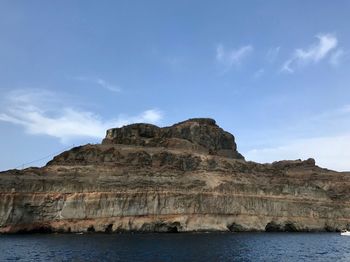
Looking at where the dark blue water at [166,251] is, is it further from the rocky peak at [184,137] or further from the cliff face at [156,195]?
the rocky peak at [184,137]

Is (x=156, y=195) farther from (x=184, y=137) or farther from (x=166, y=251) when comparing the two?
(x=184, y=137)

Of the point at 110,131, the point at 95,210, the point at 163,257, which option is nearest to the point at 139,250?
the point at 163,257

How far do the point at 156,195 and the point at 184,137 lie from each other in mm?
51604

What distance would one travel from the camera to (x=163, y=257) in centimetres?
5856

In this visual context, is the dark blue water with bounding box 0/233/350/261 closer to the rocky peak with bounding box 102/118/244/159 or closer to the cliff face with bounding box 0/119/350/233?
the cliff face with bounding box 0/119/350/233

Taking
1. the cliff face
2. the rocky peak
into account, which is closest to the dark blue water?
the cliff face

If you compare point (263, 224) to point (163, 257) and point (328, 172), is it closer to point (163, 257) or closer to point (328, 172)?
point (163, 257)

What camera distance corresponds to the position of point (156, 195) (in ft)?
357

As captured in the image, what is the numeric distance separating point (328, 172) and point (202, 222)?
9113cm

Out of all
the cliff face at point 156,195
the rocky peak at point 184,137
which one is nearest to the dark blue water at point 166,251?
the cliff face at point 156,195

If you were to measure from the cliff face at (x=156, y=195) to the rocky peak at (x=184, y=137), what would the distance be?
211 cm

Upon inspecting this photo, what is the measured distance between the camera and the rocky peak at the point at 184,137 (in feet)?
485

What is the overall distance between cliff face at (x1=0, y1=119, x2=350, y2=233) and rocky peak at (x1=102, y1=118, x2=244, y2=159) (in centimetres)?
211

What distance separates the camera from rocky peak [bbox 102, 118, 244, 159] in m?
148
